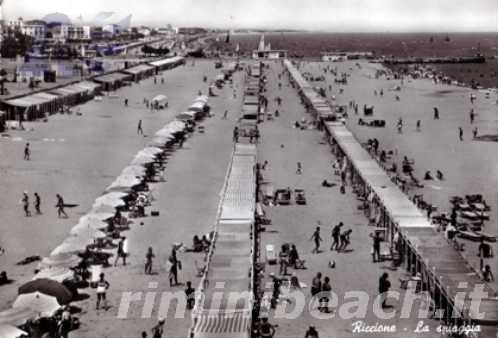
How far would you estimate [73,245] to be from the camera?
1875 centimetres

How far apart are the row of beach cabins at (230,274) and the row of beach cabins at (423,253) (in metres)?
4.20

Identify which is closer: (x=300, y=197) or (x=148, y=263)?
(x=148, y=263)

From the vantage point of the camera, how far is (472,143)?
42406 mm

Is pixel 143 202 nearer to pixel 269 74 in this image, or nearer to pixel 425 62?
pixel 269 74

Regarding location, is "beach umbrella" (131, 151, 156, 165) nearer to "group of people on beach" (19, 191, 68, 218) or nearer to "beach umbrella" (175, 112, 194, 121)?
"group of people on beach" (19, 191, 68, 218)

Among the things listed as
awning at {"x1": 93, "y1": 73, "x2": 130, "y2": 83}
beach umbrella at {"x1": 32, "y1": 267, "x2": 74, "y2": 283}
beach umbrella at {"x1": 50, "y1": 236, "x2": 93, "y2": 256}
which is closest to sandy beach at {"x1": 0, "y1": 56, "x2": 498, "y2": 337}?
beach umbrella at {"x1": 32, "y1": 267, "x2": 74, "y2": 283}

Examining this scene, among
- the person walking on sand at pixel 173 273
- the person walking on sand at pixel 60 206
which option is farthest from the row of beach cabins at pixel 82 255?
the person walking on sand at pixel 173 273

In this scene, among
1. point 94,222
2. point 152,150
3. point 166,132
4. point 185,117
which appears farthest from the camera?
point 185,117

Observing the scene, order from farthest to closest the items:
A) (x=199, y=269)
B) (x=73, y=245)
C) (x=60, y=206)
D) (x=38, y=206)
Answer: (x=38, y=206) < (x=60, y=206) < (x=199, y=269) < (x=73, y=245)

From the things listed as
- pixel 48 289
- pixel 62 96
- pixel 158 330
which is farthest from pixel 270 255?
pixel 62 96

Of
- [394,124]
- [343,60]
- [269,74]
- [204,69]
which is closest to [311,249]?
[394,124]

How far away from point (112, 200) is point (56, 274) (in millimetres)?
7207

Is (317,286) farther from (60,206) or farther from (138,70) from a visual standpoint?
(138,70)

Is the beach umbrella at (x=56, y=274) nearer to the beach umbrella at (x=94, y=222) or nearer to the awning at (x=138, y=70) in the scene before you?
the beach umbrella at (x=94, y=222)
